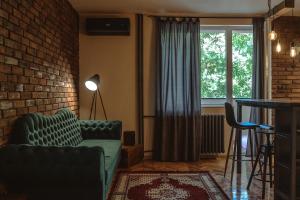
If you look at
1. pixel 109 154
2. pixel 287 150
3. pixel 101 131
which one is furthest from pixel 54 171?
pixel 101 131

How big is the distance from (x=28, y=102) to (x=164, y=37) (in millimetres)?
2870

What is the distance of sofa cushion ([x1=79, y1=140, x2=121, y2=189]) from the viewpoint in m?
2.80

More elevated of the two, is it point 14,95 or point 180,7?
point 180,7

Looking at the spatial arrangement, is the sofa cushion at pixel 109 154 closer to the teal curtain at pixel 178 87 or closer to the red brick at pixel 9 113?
the red brick at pixel 9 113

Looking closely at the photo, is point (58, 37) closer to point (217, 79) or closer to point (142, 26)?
point (142, 26)

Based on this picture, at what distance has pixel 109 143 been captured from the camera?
405cm

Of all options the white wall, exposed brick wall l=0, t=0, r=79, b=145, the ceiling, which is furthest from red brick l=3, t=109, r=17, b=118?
the white wall

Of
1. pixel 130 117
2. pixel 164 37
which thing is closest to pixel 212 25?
pixel 164 37

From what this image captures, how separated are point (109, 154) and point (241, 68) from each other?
321cm

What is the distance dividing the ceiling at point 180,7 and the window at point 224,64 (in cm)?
37

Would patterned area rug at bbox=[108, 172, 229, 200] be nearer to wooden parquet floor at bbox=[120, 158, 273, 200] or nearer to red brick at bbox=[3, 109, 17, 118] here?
wooden parquet floor at bbox=[120, 158, 273, 200]

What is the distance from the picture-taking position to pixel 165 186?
361 centimetres

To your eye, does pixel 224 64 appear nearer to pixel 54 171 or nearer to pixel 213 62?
pixel 213 62

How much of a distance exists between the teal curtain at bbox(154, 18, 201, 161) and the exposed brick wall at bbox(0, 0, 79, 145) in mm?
1518
